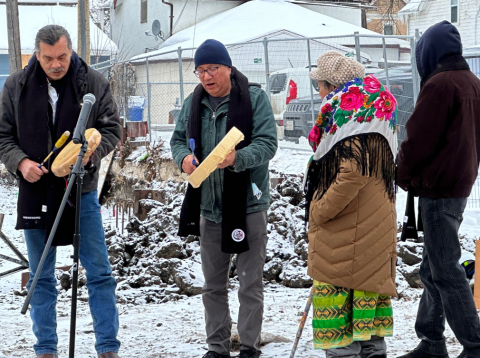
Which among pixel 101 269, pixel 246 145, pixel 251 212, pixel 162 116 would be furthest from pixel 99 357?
pixel 162 116

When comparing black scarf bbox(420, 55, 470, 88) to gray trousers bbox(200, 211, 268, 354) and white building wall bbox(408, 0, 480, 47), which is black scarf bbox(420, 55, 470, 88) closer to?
gray trousers bbox(200, 211, 268, 354)

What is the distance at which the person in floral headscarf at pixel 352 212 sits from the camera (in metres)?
3.78

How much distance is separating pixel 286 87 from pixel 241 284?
33.6ft

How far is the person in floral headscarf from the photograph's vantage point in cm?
378

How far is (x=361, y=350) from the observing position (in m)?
4.00

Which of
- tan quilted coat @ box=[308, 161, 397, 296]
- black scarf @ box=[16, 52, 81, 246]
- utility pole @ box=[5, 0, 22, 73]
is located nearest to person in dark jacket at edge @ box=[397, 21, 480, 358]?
tan quilted coat @ box=[308, 161, 397, 296]

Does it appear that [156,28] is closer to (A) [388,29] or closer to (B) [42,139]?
(A) [388,29]

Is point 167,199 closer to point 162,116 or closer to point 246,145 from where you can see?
point 246,145

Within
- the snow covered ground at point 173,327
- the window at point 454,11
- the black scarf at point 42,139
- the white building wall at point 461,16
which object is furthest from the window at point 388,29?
the black scarf at point 42,139

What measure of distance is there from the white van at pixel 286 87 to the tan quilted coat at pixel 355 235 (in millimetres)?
9091

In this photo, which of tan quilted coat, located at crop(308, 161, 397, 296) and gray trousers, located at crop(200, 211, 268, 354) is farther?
gray trousers, located at crop(200, 211, 268, 354)

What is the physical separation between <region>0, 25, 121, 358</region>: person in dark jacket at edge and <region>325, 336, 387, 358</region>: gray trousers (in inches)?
52.8

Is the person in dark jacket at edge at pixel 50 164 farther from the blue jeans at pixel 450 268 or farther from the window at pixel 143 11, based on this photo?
the window at pixel 143 11

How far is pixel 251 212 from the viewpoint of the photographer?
4.33 m
